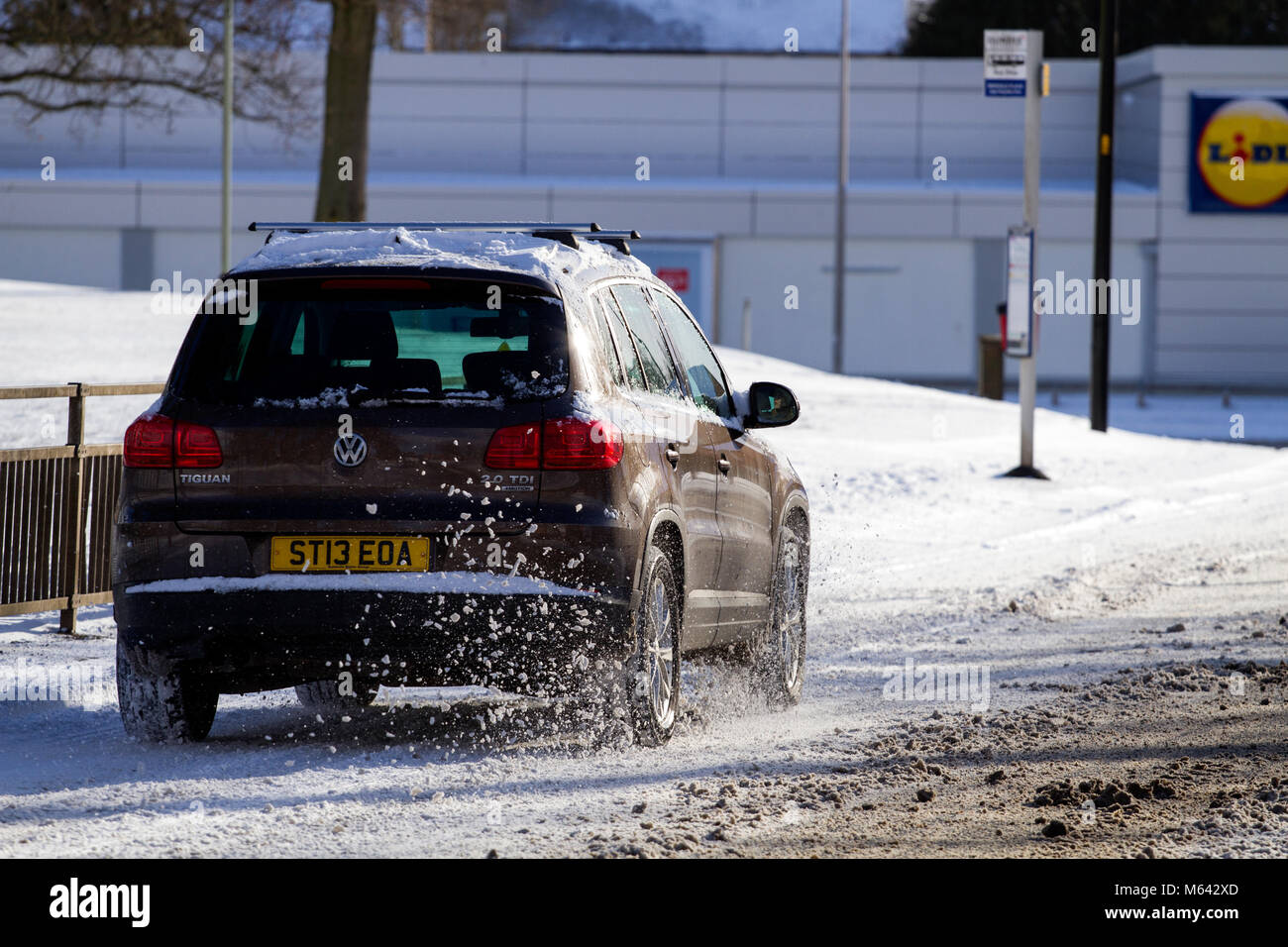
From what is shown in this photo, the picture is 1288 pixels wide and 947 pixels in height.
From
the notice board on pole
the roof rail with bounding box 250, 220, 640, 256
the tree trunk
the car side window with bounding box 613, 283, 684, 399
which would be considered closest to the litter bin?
the tree trunk

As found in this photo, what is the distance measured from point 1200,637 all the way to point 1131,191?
40.3 meters

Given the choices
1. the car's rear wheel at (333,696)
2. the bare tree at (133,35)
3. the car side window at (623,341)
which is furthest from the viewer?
the bare tree at (133,35)

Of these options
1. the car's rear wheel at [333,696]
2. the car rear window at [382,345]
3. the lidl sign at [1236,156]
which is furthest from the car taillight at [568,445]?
the lidl sign at [1236,156]

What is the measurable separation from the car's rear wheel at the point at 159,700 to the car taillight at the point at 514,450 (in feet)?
4.24

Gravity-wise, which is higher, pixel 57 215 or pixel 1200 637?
pixel 57 215

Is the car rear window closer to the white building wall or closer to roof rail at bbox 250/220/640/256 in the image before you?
roof rail at bbox 250/220/640/256

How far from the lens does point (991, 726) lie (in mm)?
7492

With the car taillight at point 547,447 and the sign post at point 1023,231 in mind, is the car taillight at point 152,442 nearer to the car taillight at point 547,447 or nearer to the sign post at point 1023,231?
the car taillight at point 547,447

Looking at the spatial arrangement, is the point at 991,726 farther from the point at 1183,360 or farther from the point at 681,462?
the point at 1183,360

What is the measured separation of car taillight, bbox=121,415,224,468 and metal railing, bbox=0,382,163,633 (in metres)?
2.58

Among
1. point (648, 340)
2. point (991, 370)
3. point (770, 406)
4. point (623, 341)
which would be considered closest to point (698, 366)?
point (770, 406)

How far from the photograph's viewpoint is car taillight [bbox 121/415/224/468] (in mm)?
6426

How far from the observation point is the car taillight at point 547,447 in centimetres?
633
